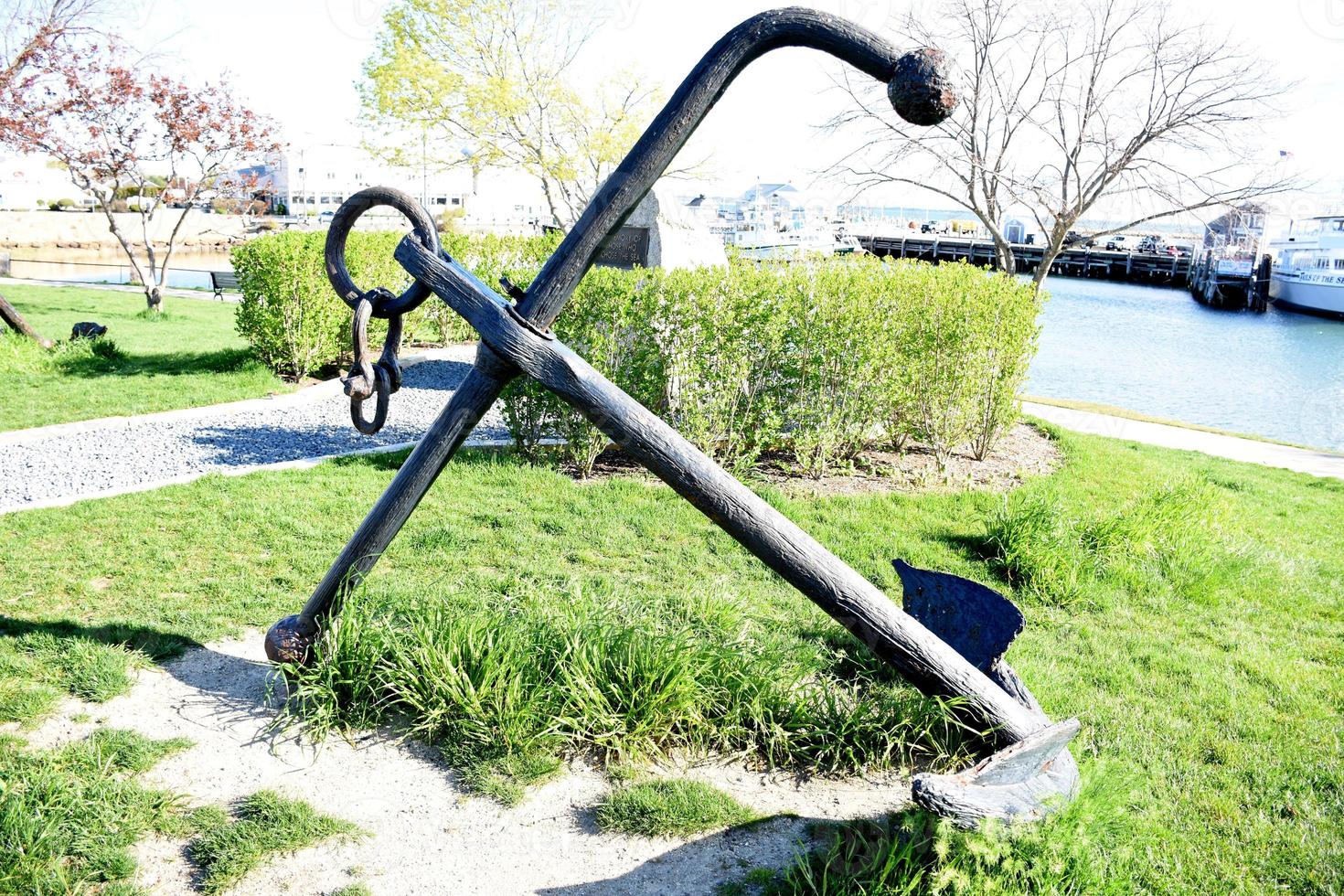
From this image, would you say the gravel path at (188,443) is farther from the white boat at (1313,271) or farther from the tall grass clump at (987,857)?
the white boat at (1313,271)

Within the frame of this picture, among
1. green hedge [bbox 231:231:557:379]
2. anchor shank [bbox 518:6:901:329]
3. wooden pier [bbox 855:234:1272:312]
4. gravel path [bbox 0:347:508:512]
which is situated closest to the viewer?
anchor shank [bbox 518:6:901:329]

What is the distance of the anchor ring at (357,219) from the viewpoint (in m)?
3.04

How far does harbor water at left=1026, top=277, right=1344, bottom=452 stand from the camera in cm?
1630

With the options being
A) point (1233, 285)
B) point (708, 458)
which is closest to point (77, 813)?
point (708, 458)

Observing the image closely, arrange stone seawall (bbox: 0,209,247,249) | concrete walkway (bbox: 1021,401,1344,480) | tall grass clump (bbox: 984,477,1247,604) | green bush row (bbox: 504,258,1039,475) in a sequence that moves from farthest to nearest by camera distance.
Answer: stone seawall (bbox: 0,209,247,249) → concrete walkway (bbox: 1021,401,1344,480) → green bush row (bbox: 504,258,1039,475) → tall grass clump (bbox: 984,477,1247,604)

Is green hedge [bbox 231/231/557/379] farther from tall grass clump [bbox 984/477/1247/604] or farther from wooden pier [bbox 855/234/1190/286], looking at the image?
wooden pier [bbox 855/234/1190/286]

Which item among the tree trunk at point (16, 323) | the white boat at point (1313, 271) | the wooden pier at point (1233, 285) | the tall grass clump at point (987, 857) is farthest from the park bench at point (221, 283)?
the wooden pier at point (1233, 285)

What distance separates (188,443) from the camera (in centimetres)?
787

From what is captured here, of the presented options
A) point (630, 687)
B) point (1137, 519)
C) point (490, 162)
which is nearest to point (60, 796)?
point (630, 687)

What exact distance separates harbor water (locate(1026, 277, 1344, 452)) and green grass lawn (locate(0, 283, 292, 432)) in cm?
911

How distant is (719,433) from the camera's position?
24.4 feet

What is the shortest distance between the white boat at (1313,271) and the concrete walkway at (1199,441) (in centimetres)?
3090

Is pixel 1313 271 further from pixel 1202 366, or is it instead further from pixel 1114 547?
pixel 1114 547

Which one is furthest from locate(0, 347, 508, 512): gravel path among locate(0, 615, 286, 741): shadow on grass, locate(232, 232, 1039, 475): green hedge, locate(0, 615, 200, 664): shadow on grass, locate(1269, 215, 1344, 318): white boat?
locate(1269, 215, 1344, 318): white boat
